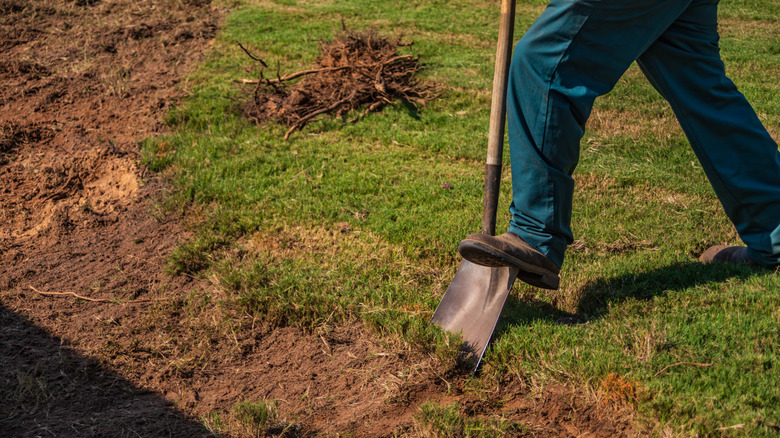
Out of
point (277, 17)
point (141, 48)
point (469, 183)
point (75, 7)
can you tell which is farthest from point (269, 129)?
point (75, 7)

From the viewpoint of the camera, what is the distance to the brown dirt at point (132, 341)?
2674mm

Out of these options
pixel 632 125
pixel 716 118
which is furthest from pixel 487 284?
pixel 632 125

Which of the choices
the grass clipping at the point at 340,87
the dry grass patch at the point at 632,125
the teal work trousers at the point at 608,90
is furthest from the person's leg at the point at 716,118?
the grass clipping at the point at 340,87

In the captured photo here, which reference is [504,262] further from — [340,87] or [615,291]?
[340,87]

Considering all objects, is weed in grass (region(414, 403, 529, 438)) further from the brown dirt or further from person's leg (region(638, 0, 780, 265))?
person's leg (region(638, 0, 780, 265))

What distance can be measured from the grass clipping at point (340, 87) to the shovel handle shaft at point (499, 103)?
2593mm

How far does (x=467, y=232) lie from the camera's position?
12.7 ft

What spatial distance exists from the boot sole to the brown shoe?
1065 mm

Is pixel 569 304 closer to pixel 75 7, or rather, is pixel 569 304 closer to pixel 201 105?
pixel 201 105

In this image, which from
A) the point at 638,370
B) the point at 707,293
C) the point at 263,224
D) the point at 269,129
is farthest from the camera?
the point at 269,129

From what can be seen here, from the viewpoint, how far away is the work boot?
107 inches

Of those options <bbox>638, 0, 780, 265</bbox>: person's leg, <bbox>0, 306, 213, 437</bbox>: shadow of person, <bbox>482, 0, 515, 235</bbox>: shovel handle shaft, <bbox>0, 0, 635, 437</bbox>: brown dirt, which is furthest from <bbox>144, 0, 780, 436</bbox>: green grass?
<bbox>0, 306, 213, 437</bbox>: shadow of person

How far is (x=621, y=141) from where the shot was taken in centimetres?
516

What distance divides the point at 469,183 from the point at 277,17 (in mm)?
5002
